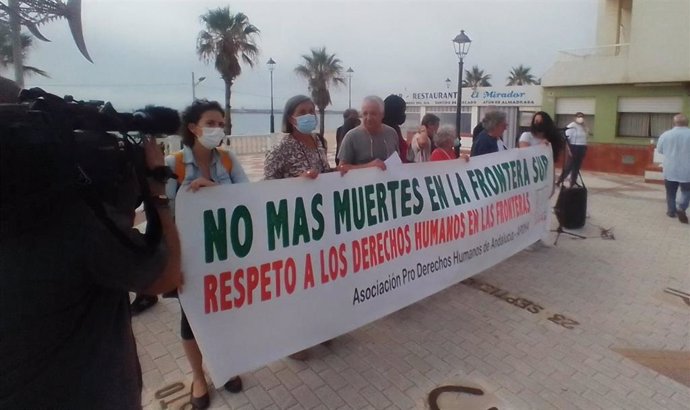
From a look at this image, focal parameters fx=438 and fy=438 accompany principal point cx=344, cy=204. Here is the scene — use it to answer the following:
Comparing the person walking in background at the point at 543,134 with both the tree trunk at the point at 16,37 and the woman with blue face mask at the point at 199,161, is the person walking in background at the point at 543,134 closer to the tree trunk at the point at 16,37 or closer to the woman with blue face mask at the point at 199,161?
the woman with blue face mask at the point at 199,161

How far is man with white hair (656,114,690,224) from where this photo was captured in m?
6.98

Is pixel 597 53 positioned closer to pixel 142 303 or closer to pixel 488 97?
pixel 488 97

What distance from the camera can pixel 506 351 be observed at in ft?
9.81

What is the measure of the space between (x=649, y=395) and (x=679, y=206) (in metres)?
6.10

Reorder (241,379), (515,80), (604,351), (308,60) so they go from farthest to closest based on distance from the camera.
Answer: (515,80), (308,60), (604,351), (241,379)

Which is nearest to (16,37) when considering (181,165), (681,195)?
(181,165)

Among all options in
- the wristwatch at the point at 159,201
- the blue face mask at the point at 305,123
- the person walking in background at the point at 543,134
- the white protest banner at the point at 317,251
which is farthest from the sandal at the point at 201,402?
the person walking in background at the point at 543,134

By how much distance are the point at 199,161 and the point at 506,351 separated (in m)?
2.35

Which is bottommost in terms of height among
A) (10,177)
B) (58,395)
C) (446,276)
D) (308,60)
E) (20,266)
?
(446,276)

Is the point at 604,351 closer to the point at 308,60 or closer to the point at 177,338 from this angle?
the point at 177,338

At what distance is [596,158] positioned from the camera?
14641mm

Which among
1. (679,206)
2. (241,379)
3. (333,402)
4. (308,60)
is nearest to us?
(333,402)

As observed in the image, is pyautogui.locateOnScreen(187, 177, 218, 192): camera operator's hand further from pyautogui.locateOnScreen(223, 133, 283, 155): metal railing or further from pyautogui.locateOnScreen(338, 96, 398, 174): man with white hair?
pyautogui.locateOnScreen(223, 133, 283, 155): metal railing

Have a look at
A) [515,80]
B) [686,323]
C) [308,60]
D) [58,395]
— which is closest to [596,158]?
[686,323]
